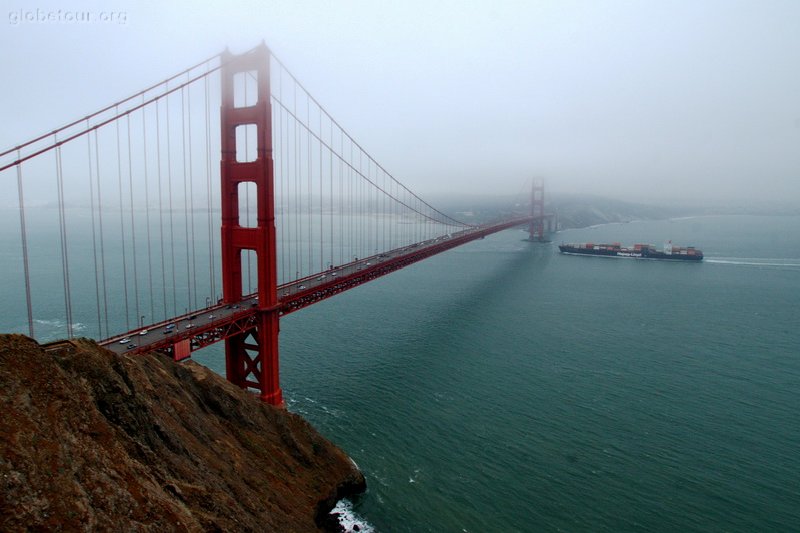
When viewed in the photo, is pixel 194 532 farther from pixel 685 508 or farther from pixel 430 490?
pixel 685 508

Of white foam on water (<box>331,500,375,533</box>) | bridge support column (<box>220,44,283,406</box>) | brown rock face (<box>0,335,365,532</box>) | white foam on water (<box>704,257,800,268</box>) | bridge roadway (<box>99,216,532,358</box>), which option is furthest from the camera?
white foam on water (<box>704,257,800,268</box>)

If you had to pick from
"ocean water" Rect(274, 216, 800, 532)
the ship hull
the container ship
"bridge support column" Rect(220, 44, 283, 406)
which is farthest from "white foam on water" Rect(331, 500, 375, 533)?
the container ship

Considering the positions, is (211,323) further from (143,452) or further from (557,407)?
(557,407)

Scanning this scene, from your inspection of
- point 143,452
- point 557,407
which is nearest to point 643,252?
point 557,407

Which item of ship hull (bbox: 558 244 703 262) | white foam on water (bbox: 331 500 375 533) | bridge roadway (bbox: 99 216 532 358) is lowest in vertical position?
white foam on water (bbox: 331 500 375 533)

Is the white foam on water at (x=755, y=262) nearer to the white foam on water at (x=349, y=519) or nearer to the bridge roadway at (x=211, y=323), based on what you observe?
the bridge roadway at (x=211, y=323)

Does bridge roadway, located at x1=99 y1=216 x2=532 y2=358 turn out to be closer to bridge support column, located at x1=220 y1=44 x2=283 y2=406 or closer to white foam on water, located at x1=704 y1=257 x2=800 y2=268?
bridge support column, located at x1=220 y1=44 x2=283 y2=406
